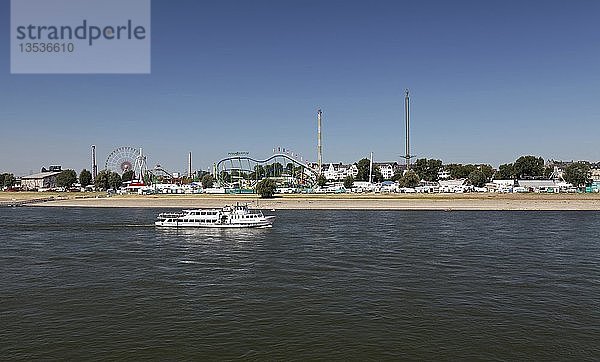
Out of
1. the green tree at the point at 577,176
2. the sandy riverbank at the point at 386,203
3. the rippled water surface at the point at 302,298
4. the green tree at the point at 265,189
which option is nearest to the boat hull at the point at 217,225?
the rippled water surface at the point at 302,298

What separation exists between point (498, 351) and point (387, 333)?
511 cm

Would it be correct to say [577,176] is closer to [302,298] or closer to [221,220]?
[221,220]

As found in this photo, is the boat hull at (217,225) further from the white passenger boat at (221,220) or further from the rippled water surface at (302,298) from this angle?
the rippled water surface at (302,298)

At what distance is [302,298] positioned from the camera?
30531 mm

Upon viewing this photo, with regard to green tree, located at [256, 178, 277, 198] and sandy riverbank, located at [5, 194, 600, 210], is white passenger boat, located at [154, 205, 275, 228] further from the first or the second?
green tree, located at [256, 178, 277, 198]

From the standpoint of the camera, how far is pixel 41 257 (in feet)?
152

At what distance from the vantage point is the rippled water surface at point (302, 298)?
72.9 feet

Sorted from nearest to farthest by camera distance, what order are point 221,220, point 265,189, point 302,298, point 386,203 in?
point 302,298 → point 221,220 → point 386,203 → point 265,189

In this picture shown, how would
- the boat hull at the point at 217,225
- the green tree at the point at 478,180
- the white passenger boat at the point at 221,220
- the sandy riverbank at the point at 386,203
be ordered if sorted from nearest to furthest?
1. the boat hull at the point at 217,225
2. the white passenger boat at the point at 221,220
3. the sandy riverbank at the point at 386,203
4. the green tree at the point at 478,180

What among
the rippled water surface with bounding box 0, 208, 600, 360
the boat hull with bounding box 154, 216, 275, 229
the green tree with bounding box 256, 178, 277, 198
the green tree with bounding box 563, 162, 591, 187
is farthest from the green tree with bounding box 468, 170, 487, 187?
the boat hull with bounding box 154, 216, 275, 229

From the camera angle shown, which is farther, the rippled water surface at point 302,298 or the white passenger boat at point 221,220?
the white passenger boat at point 221,220

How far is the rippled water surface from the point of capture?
72.9 feet

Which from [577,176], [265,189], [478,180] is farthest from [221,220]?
[478,180]

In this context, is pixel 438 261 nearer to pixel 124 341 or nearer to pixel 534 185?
pixel 124 341
